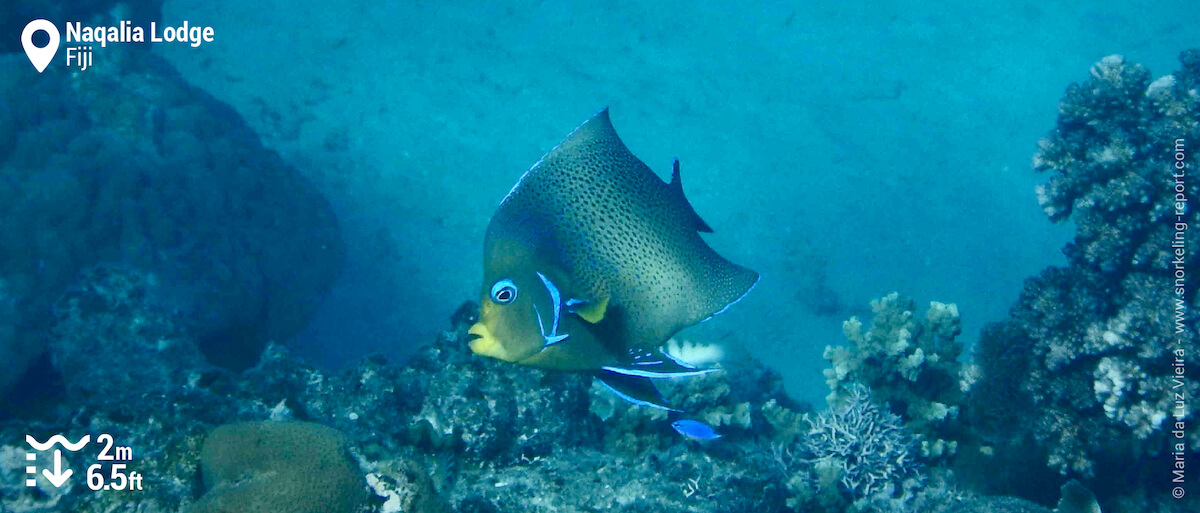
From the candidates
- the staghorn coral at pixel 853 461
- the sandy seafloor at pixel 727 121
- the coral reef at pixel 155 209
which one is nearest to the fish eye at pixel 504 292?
the staghorn coral at pixel 853 461

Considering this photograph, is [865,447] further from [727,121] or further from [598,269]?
[727,121]

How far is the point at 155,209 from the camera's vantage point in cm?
847

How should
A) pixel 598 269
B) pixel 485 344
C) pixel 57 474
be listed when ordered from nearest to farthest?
pixel 485 344, pixel 598 269, pixel 57 474

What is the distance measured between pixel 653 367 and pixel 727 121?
1395 centimetres

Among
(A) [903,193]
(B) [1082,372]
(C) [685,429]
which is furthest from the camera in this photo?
(A) [903,193]

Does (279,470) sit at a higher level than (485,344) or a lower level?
lower

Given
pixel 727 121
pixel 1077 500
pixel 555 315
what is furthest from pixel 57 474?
pixel 727 121

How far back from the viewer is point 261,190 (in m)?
10.2

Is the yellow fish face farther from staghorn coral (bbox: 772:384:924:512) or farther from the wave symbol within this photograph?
staghorn coral (bbox: 772:384:924:512)

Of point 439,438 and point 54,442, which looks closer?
point 54,442

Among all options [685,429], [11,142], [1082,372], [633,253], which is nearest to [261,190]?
[11,142]

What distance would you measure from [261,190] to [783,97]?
11794 mm

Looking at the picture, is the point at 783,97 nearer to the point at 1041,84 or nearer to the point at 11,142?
the point at 1041,84

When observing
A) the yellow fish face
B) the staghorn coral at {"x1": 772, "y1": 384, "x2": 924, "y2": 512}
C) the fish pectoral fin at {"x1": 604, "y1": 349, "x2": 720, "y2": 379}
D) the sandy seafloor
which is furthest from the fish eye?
the sandy seafloor
